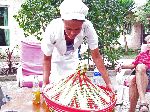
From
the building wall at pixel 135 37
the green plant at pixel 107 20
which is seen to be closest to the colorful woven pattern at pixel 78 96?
the green plant at pixel 107 20

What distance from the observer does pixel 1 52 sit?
13.2m

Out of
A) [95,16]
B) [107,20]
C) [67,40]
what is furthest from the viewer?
[107,20]

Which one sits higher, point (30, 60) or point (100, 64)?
point (100, 64)

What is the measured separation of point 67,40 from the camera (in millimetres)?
3459

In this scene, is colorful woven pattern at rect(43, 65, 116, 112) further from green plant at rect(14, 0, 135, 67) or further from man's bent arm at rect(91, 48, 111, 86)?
green plant at rect(14, 0, 135, 67)

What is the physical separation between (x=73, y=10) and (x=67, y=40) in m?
0.57

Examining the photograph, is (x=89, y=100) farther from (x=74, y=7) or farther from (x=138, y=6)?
(x=138, y=6)

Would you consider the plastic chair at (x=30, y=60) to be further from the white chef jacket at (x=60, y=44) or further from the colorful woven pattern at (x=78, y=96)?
the colorful woven pattern at (x=78, y=96)

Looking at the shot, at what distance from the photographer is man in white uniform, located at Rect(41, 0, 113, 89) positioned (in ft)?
9.66

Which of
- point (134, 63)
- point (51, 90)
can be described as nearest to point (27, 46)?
point (134, 63)

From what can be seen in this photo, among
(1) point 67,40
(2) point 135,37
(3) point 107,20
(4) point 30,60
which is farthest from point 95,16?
(2) point 135,37

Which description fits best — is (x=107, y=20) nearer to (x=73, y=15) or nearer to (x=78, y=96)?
(x=73, y=15)

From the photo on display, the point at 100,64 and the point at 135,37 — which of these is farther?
the point at 135,37

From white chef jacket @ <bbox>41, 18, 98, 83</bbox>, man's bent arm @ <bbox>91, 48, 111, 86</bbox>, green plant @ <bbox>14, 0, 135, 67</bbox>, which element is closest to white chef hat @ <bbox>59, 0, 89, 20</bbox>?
white chef jacket @ <bbox>41, 18, 98, 83</bbox>
